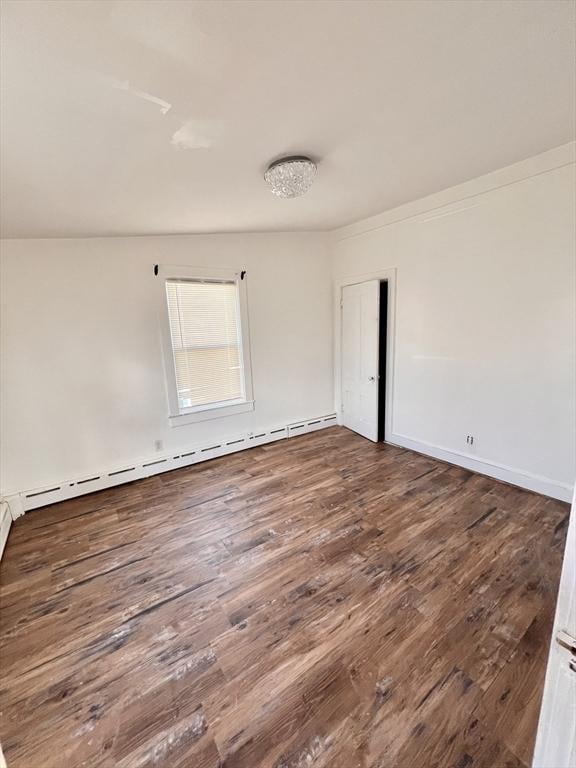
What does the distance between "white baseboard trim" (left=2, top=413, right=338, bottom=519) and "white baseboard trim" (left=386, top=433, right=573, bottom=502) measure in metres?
1.43

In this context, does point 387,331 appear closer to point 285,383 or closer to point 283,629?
point 285,383

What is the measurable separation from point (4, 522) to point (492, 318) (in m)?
4.42

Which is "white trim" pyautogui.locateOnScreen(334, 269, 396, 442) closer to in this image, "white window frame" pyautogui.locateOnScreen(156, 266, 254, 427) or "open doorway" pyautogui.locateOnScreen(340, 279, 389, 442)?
"open doorway" pyautogui.locateOnScreen(340, 279, 389, 442)

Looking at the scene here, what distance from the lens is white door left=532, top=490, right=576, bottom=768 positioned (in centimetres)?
59

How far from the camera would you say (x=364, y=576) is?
6.22ft

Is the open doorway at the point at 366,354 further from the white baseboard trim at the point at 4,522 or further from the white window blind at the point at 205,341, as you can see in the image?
the white baseboard trim at the point at 4,522

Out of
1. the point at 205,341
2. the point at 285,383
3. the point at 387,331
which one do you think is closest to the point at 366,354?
the point at 387,331

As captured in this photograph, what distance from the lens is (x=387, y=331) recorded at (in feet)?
12.3

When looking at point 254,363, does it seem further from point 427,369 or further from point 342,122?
point 342,122

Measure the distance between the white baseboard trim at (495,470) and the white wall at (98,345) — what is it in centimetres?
197

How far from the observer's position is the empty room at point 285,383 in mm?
1136

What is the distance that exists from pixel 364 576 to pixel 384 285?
3.06 meters

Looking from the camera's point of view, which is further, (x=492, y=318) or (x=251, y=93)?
(x=492, y=318)

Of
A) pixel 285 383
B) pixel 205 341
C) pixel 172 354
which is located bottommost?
pixel 285 383
